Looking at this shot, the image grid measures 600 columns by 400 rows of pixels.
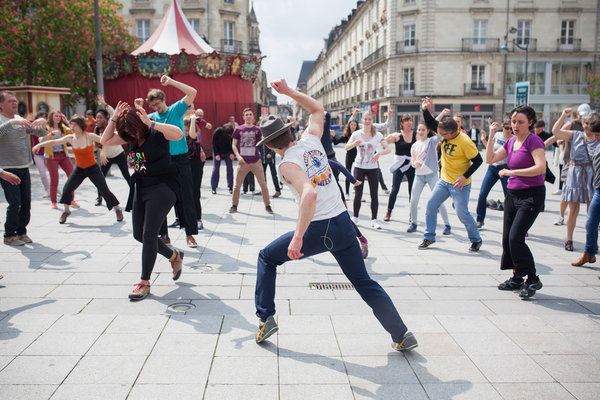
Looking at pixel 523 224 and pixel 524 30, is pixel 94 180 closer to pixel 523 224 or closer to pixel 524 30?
pixel 523 224

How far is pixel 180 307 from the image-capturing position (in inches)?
170

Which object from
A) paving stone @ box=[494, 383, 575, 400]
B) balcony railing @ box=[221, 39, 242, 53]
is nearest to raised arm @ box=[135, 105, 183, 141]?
paving stone @ box=[494, 383, 575, 400]

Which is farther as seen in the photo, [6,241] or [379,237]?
[379,237]

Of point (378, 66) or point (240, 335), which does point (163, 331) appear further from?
point (378, 66)

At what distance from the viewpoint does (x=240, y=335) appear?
373 cm

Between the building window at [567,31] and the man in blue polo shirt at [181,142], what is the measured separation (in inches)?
1542

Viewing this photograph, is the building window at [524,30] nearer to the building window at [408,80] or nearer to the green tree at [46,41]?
the building window at [408,80]

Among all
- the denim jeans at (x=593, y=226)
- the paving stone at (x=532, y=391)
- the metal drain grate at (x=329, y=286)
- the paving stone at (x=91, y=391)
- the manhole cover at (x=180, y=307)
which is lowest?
the paving stone at (x=532, y=391)

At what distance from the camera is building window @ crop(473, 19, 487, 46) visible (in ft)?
120

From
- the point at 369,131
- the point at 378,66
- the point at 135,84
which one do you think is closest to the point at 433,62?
the point at 378,66

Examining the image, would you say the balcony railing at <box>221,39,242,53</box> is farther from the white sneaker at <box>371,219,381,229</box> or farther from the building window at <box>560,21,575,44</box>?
the white sneaker at <box>371,219,381,229</box>

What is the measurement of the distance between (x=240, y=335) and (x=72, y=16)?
62.7 feet

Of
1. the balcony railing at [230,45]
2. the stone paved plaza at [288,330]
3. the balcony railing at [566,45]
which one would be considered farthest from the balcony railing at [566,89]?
the stone paved plaza at [288,330]

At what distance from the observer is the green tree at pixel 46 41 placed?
1736 centimetres
